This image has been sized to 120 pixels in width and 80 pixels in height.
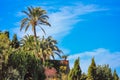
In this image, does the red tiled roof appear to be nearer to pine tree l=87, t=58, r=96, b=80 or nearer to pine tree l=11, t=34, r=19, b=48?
pine tree l=11, t=34, r=19, b=48

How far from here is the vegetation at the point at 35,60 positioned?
199 ft

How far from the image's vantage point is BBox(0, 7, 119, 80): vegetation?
2390 inches

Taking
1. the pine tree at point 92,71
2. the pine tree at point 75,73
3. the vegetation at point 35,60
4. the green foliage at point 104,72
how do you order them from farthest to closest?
the green foliage at point 104,72, the pine tree at point 92,71, the pine tree at point 75,73, the vegetation at point 35,60

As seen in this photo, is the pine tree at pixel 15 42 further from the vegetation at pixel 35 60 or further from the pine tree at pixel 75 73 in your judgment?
the pine tree at pixel 75 73

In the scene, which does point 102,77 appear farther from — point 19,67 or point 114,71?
point 19,67

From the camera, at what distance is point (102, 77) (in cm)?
8544

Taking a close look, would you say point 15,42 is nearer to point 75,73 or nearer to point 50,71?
point 50,71

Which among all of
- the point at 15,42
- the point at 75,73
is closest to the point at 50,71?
the point at 15,42

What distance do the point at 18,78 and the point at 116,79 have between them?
113ft

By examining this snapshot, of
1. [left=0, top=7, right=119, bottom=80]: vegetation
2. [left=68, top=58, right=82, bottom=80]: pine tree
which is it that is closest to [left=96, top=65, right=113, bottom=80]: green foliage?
[left=0, top=7, right=119, bottom=80]: vegetation

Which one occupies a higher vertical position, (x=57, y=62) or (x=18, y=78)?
(x=57, y=62)

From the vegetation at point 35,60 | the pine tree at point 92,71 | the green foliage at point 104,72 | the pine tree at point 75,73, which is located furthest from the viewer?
the green foliage at point 104,72

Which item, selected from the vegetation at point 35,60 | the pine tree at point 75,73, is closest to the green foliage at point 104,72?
the vegetation at point 35,60

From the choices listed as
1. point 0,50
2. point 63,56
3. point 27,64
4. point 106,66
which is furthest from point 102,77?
point 0,50
